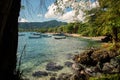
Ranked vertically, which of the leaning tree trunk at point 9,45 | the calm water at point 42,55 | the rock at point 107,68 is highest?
the leaning tree trunk at point 9,45

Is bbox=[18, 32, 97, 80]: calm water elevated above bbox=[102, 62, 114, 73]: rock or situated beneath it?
situated beneath

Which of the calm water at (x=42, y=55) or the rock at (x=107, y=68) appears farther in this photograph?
the calm water at (x=42, y=55)

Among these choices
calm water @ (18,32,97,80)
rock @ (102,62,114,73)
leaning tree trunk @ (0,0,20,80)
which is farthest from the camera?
calm water @ (18,32,97,80)

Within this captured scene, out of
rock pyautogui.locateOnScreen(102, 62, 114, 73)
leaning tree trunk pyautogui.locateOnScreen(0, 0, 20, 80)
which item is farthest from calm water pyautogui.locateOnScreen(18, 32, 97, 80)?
rock pyautogui.locateOnScreen(102, 62, 114, 73)

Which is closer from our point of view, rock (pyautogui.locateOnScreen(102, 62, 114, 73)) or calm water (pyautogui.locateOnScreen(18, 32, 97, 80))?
rock (pyautogui.locateOnScreen(102, 62, 114, 73))

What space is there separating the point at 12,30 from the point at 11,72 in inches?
27.2

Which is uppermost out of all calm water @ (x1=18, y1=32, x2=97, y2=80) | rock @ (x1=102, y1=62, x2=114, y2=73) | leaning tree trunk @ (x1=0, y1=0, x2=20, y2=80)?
leaning tree trunk @ (x1=0, y1=0, x2=20, y2=80)

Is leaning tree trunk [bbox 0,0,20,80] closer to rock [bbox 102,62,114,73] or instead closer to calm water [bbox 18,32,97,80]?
calm water [bbox 18,32,97,80]

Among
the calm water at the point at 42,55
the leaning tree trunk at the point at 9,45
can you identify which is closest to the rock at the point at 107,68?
the calm water at the point at 42,55

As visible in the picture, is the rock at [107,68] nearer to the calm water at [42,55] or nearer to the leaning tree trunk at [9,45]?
the calm water at [42,55]

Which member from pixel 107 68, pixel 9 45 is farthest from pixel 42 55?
pixel 9 45

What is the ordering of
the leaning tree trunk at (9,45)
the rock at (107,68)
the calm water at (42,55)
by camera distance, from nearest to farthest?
the leaning tree trunk at (9,45), the rock at (107,68), the calm water at (42,55)

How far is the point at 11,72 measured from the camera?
12.2ft

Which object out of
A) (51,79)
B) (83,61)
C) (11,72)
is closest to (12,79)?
(11,72)
